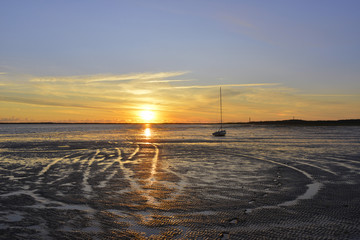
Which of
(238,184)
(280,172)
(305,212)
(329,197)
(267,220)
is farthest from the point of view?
Answer: (280,172)

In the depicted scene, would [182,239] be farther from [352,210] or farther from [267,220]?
[352,210]

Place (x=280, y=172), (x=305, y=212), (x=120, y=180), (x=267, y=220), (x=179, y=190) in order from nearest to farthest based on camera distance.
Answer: (x=267, y=220), (x=305, y=212), (x=179, y=190), (x=120, y=180), (x=280, y=172)

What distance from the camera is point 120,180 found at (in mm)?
16781

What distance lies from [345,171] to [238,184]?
29.2ft

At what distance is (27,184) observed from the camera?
15.7 metres

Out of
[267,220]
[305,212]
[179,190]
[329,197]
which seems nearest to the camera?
[267,220]

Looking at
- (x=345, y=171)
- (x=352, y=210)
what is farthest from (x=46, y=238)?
(x=345, y=171)

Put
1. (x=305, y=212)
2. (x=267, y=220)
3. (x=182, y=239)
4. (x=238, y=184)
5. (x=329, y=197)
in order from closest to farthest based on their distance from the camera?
(x=182, y=239), (x=267, y=220), (x=305, y=212), (x=329, y=197), (x=238, y=184)

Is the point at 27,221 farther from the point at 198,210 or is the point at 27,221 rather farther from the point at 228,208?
the point at 228,208

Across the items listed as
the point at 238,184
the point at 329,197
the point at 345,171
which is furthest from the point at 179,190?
the point at 345,171

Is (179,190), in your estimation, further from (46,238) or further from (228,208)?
(46,238)

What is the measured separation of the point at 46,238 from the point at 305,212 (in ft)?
26.7

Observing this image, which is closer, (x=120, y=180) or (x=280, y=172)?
(x=120, y=180)

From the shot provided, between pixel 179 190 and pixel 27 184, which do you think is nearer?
pixel 179 190
